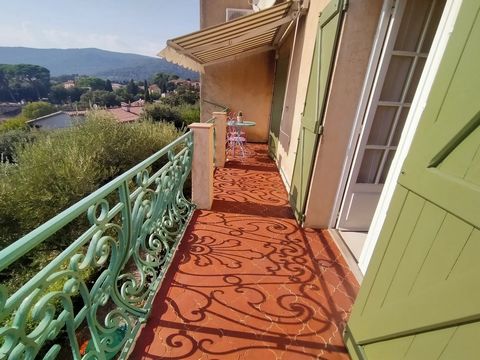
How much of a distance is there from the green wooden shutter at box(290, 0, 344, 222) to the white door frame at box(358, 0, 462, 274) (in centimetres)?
98

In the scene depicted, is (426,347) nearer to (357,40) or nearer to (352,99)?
(352,99)

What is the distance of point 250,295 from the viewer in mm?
2268

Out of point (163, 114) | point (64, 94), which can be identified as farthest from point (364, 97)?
point (64, 94)

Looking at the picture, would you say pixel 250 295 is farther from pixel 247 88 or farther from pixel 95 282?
pixel 247 88

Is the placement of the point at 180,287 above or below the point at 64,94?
above

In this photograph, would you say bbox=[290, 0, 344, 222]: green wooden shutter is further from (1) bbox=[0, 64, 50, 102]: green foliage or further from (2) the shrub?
(1) bbox=[0, 64, 50, 102]: green foliage

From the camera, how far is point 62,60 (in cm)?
19025

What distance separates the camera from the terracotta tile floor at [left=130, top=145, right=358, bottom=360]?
1828 millimetres

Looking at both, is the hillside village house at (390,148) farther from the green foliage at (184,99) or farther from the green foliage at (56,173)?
the green foliage at (184,99)

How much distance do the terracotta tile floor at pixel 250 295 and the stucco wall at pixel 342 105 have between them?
0.49m

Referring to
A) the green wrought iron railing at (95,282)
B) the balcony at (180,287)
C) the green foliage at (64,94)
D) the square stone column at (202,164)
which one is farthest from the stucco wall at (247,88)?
the green foliage at (64,94)

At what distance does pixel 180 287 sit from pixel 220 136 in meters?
3.92

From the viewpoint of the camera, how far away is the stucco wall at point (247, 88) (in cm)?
859

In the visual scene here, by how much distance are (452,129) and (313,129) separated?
6.26ft
